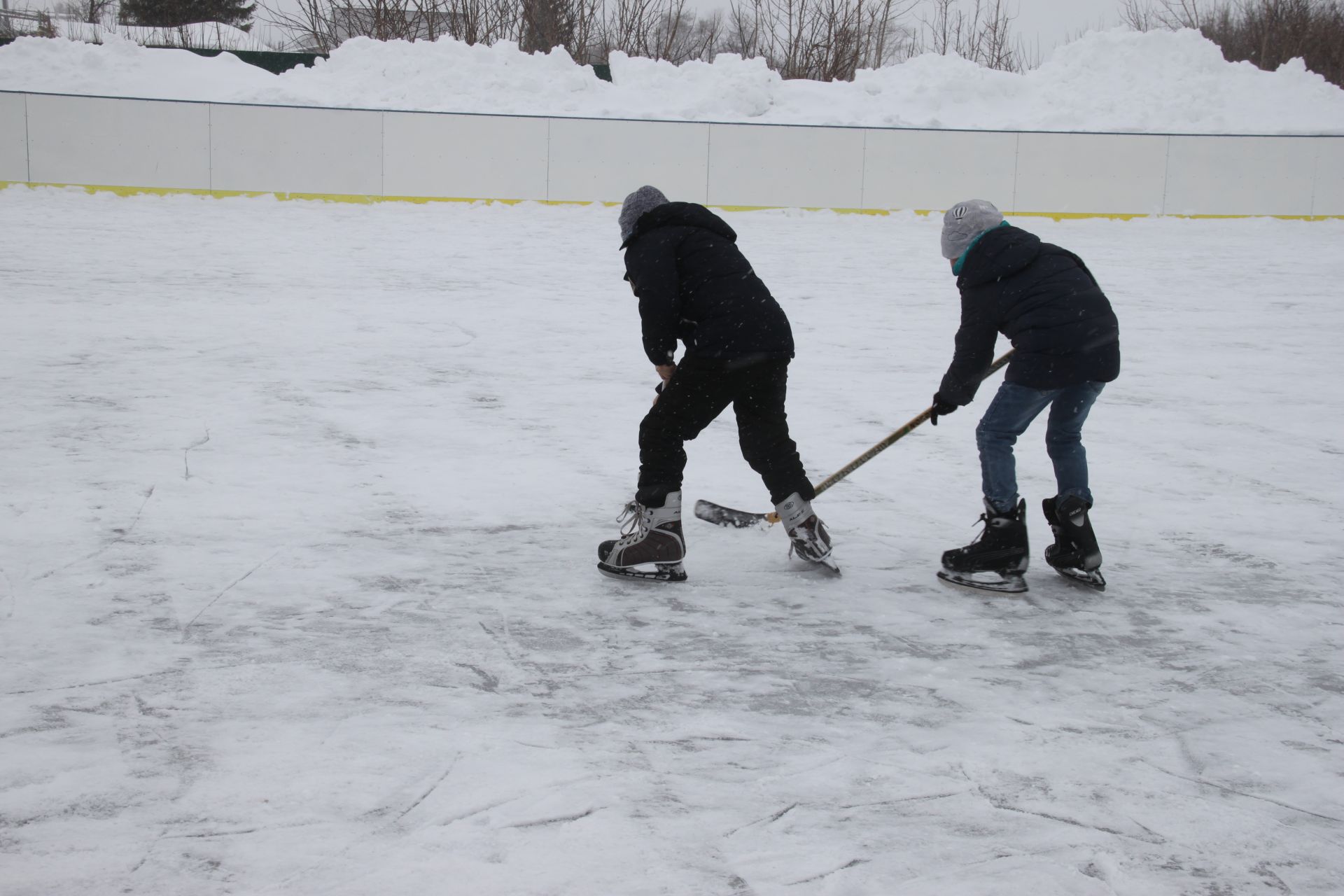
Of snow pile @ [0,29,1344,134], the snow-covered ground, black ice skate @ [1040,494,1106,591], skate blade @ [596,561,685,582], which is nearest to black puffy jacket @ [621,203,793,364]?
skate blade @ [596,561,685,582]

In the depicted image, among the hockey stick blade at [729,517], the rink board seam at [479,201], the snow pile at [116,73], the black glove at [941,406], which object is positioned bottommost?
the hockey stick blade at [729,517]

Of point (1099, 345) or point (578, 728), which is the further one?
point (1099, 345)

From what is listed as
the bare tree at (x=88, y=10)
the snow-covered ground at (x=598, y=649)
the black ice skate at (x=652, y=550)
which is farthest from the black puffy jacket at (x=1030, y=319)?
the bare tree at (x=88, y=10)

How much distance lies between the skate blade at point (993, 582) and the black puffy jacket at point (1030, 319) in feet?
1.57

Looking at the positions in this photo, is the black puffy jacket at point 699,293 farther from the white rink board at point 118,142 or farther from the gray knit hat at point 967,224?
the white rink board at point 118,142

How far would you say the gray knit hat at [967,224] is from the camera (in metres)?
3.08

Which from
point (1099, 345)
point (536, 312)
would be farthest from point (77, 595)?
point (536, 312)

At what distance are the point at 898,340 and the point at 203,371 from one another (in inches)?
152

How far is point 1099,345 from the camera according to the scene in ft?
10.1

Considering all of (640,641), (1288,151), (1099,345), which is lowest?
(640,641)

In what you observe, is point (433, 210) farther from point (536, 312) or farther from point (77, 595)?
point (77, 595)

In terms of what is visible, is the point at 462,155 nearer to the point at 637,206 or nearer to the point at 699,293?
the point at 637,206

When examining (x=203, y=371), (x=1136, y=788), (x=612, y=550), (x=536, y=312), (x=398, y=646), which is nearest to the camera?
(x=1136, y=788)

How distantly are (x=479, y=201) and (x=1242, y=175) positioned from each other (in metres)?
8.88
